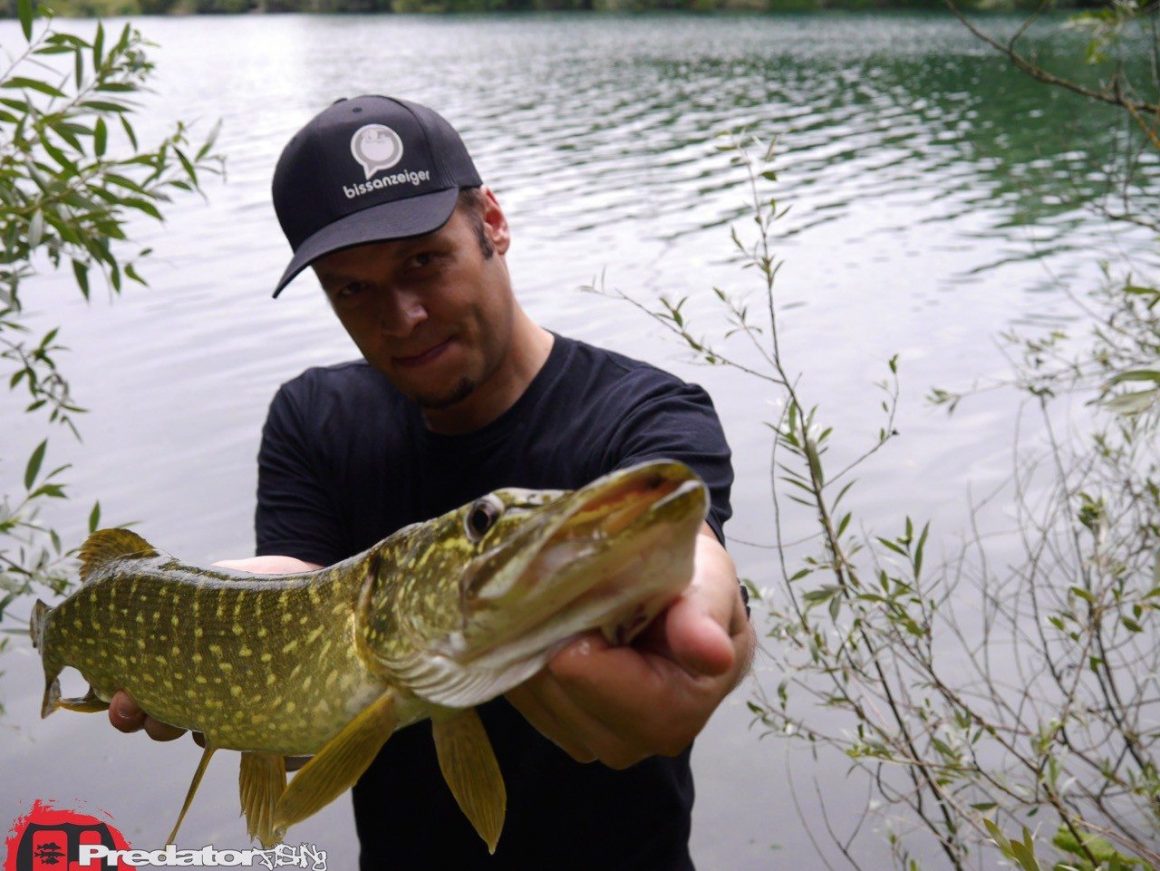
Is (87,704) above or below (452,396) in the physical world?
below

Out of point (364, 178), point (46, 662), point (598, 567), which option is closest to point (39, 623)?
point (46, 662)

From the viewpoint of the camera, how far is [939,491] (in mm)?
6086

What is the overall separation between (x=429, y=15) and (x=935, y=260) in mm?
43705

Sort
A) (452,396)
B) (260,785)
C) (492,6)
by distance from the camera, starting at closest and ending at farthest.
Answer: (260,785), (452,396), (492,6)

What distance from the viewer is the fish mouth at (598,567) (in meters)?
1.13

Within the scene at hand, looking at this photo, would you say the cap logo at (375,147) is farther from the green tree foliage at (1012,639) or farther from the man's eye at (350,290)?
the green tree foliage at (1012,639)

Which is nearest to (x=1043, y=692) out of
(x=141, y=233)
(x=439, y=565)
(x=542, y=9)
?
(x=439, y=565)

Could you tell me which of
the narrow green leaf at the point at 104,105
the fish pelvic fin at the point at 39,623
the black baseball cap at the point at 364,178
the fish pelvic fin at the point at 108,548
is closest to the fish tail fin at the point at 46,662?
the fish pelvic fin at the point at 39,623

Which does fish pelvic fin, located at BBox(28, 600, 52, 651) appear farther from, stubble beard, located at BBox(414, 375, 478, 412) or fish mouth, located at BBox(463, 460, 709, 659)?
fish mouth, located at BBox(463, 460, 709, 659)

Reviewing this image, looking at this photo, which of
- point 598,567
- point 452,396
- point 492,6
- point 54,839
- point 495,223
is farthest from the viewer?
point 492,6

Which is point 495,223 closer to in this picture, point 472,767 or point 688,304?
point 472,767

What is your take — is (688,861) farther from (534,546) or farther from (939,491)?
(939,491)

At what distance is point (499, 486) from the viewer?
2350 mm

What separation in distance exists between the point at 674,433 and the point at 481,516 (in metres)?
0.77
